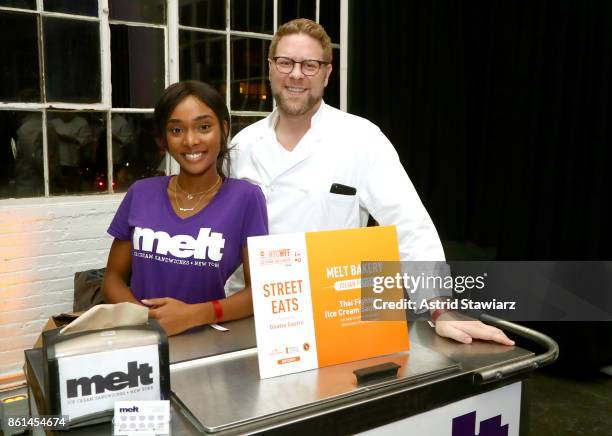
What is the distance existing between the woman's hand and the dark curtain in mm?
2457

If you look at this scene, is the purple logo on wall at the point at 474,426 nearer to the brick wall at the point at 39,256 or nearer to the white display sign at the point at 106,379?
the white display sign at the point at 106,379

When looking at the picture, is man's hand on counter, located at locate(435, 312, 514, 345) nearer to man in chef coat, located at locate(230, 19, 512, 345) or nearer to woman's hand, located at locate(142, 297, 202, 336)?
man in chef coat, located at locate(230, 19, 512, 345)

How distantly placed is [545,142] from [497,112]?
341 millimetres

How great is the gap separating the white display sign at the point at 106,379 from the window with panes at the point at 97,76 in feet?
7.17

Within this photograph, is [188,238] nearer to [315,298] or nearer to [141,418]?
[315,298]

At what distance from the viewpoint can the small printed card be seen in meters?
0.74

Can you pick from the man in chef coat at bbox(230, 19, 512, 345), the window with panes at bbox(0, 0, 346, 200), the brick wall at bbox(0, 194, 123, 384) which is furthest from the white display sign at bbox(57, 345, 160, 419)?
the window with panes at bbox(0, 0, 346, 200)

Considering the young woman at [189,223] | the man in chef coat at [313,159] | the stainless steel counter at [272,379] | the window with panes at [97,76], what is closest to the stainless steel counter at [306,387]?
the stainless steel counter at [272,379]

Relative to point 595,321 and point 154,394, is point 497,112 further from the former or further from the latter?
point 154,394

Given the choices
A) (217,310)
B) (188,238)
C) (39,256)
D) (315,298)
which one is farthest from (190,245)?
(39,256)

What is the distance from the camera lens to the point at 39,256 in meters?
2.60

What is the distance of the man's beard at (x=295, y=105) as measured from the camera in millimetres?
1548

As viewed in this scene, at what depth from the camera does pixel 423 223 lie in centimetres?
138
